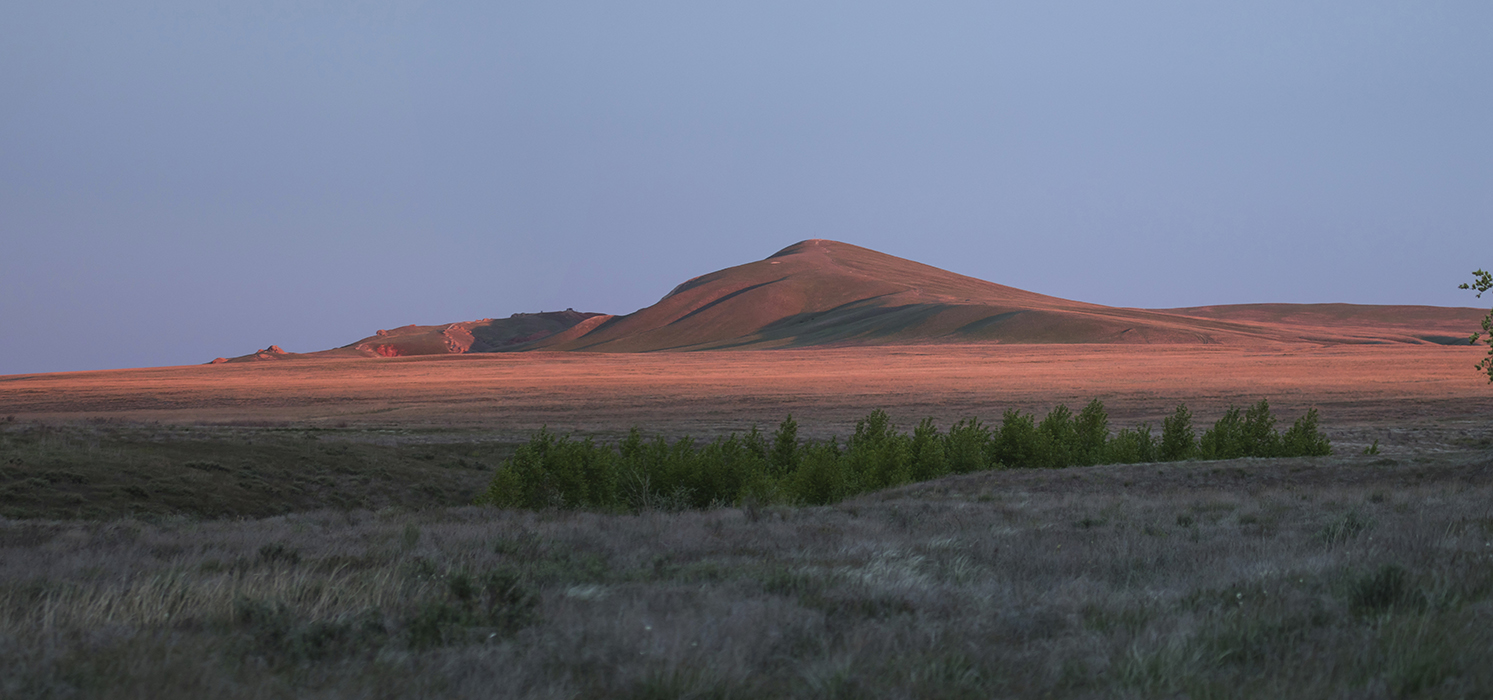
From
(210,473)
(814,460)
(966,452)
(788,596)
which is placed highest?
(788,596)

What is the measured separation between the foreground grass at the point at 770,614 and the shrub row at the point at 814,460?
35.3ft

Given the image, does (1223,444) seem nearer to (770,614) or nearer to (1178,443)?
(1178,443)

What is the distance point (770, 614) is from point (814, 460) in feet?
58.2

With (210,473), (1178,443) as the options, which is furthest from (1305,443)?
(210,473)

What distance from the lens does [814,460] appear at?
910 inches

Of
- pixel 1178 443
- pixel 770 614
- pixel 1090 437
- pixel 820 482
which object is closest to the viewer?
Result: pixel 770 614

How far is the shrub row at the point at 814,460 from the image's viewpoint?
885 inches

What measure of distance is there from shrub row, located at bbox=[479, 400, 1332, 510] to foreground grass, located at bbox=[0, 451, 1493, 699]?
10.8 m

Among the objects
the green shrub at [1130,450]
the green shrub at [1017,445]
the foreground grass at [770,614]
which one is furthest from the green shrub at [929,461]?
the foreground grass at [770,614]

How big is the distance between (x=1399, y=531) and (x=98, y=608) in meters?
10.5

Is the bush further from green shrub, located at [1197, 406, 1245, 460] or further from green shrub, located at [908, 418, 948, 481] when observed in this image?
green shrub, located at [908, 418, 948, 481]

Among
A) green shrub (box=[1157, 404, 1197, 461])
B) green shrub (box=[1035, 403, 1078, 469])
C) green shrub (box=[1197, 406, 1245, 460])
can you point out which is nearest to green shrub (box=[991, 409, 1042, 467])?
green shrub (box=[1035, 403, 1078, 469])

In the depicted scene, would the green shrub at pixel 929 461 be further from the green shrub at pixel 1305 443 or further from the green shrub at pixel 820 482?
the green shrub at pixel 1305 443

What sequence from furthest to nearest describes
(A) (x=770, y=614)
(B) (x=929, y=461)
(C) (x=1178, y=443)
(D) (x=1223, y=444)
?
1. (C) (x=1178, y=443)
2. (D) (x=1223, y=444)
3. (B) (x=929, y=461)
4. (A) (x=770, y=614)
